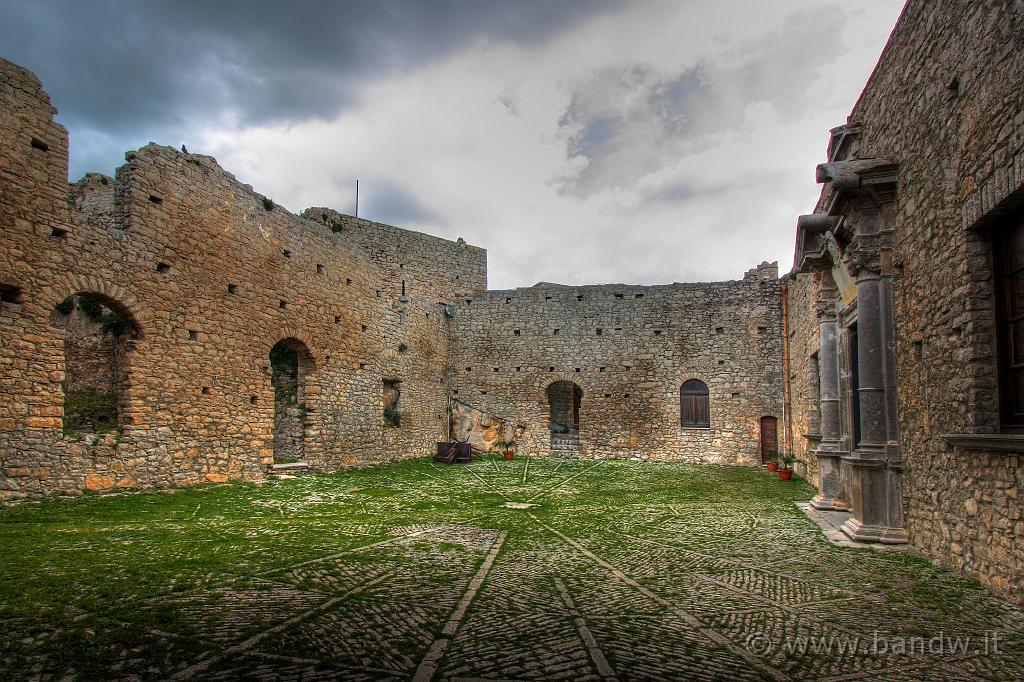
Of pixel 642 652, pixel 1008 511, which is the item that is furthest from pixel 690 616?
pixel 1008 511

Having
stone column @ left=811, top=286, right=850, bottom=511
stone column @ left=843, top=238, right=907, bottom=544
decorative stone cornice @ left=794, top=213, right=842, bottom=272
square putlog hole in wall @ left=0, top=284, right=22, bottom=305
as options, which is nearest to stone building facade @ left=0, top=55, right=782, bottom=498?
square putlog hole in wall @ left=0, top=284, right=22, bottom=305

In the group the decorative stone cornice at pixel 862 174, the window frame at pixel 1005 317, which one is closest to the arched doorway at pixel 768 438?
the decorative stone cornice at pixel 862 174

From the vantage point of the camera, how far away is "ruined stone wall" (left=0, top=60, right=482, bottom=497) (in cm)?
829

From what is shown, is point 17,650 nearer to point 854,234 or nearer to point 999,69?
point 999,69

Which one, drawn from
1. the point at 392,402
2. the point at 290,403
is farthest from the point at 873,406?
the point at 392,402

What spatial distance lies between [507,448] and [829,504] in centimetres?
1168

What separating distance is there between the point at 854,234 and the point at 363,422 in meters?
12.4

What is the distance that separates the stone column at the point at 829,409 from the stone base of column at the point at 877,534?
254 cm

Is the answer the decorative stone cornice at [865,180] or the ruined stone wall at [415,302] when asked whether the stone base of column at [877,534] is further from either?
the ruined stone wall at [415,302]

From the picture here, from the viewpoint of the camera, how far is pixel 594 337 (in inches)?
794

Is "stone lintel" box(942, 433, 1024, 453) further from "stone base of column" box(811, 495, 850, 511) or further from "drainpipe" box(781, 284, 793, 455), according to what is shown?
"drainpipe" box(781, 284, 793, 455)

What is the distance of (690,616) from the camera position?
14.3 feet

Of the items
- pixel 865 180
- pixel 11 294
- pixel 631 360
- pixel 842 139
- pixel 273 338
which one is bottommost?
pixel 631 360

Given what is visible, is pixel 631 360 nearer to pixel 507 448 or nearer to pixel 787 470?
pixel 507 448
